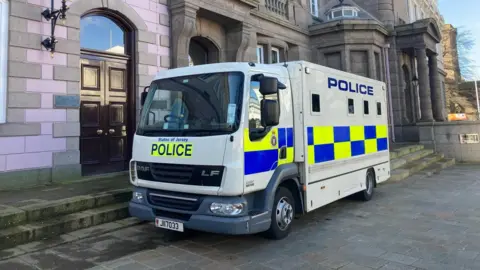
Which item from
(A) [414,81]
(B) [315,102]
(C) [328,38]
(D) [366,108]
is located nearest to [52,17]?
(B) [315,102]

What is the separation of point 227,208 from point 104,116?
551 cm

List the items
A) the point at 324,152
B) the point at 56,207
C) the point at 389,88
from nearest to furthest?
the point at 56,207 → the point at 324,152 → the point at 389,88

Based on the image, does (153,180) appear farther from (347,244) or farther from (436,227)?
(436,227)

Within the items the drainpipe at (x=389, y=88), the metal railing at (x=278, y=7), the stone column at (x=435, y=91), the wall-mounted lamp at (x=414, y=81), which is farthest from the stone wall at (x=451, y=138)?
the metal railing at (x=278, y=7)

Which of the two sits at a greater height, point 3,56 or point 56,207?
point 3,56

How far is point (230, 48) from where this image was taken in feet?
37.7

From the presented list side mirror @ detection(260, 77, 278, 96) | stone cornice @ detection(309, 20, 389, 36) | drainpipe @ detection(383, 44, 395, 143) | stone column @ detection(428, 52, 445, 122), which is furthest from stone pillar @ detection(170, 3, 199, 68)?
stone column @ detection(428, 52, 445, 122)

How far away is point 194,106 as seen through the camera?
15.8 ft

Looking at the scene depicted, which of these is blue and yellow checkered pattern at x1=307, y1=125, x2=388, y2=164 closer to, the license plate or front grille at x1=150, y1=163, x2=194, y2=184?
front grille at x1=150, y1=163, x2=194, y2=184

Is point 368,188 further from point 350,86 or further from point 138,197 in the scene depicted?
point 138,197

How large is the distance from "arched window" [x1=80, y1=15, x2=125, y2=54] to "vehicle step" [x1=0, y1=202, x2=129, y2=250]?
14.3 feet

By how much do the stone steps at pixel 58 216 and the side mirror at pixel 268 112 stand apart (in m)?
3.18

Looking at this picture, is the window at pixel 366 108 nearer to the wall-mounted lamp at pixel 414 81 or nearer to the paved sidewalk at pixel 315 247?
the paved sidewalk at pixel 315 247

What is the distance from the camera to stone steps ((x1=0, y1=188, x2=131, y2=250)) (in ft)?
16.1
